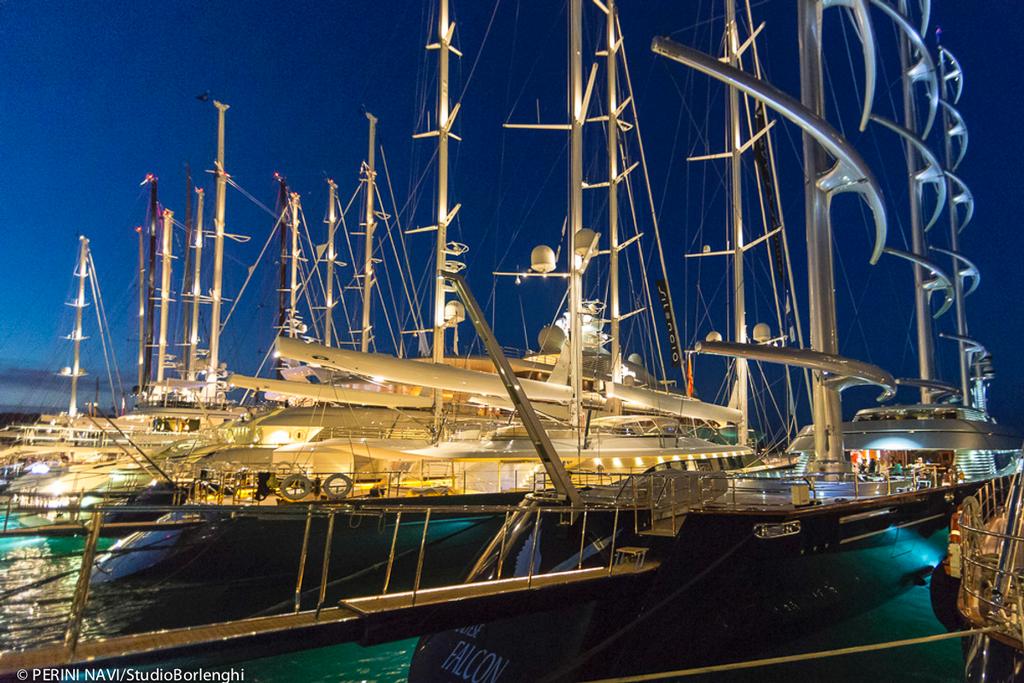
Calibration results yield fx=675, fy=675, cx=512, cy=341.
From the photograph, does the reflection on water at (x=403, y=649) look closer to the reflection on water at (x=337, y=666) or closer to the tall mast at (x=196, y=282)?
the reflection on water at (x=337, y=666)

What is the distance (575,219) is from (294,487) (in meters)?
10.5

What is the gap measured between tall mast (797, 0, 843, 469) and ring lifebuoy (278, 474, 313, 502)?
11190mm

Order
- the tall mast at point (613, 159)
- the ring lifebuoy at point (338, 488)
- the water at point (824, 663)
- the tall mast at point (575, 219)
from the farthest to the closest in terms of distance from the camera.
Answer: the tall mast at point (613, 159) → the tall mast at point (575, 219) → the ring lifebuoy at point (338, 488) → the water at point (824, 663)

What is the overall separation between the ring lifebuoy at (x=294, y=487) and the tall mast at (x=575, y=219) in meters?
6.77

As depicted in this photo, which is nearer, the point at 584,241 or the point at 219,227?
the point at 584,241

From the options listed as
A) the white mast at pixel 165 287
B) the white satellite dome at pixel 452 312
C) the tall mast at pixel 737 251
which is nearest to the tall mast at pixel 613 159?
the tall mast at pixel 737 251

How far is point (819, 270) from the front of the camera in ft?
46.9

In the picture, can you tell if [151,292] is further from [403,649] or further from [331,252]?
[403,649]

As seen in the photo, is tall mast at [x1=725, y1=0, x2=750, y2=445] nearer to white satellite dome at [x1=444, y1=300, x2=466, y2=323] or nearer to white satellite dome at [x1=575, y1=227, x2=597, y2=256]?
white satellite dome at [x1=575, y1=227, x2=597, y2=256]

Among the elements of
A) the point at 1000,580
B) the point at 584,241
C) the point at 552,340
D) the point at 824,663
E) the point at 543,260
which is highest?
the point at 584,241

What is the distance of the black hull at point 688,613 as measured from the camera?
8.63m

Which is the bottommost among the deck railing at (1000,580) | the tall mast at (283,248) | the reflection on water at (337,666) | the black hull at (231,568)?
the reflection on water at (337,666)

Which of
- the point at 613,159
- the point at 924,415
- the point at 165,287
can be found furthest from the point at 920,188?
the point at 165,287

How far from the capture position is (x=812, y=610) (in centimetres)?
1033
